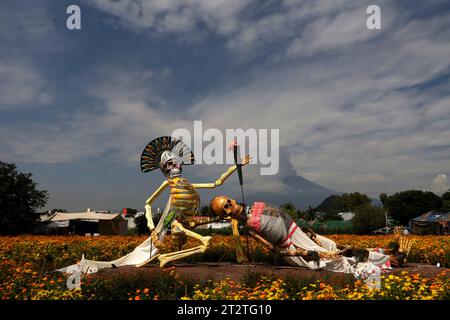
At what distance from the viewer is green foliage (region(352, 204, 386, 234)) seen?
29.7 meters

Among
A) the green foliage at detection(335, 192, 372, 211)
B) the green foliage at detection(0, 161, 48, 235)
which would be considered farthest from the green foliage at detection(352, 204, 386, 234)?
the green foliage at detection(335, 192, 372, 211)

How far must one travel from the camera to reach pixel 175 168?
28.0 ft

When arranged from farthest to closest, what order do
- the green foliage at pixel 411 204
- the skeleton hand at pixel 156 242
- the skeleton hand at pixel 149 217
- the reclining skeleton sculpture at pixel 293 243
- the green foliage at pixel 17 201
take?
1. the green foliage at pixel 411 204
2. the green foliage at pixel 17 201
3. the skeleton hand at pixel 149 217
4. the skeleton hand at pixel 156 242
5. the reclining skeleton sculpture at pixel 293 243

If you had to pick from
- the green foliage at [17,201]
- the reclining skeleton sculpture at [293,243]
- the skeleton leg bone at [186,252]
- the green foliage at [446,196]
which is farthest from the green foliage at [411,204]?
the skeleton leg bone at [186,252]

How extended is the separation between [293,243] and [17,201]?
800 inches

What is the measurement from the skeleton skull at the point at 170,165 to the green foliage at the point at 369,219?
77.2 ft

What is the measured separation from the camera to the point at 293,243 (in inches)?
309

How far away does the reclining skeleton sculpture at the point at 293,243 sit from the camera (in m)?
7.54

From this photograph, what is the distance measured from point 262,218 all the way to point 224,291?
7.64 ft

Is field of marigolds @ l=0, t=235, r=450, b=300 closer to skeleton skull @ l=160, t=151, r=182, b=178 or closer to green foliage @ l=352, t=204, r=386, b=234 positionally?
skeleton skull @ l=160, t=151, r=182, b=178

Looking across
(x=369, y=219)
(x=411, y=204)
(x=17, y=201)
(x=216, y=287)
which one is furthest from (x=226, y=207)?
(x=411, y=204)

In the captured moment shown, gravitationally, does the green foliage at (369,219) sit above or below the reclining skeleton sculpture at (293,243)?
below

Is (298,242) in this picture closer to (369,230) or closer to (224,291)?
(224,291)

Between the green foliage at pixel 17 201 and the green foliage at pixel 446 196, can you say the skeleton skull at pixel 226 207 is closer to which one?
the green foliage at pixel 17 201
